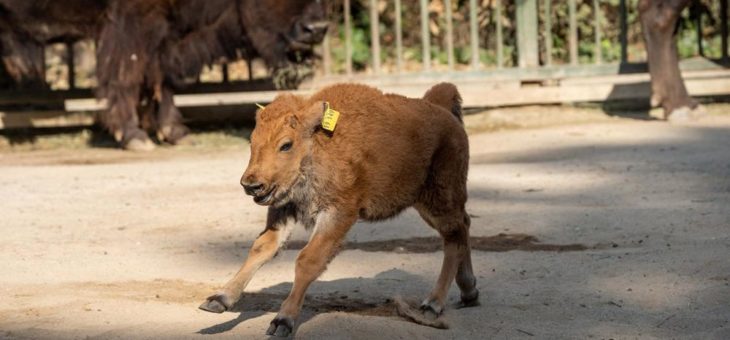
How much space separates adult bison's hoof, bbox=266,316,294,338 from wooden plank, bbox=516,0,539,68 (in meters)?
10.8

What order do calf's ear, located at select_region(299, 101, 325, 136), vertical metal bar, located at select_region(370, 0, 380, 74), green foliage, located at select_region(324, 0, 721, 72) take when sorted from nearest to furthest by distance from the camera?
calf's ear, located at select_region(299, 101, 325, 136) → vertical metal bar, located at select_region(370, 0, 380, 74) → green foliage, located at select_region(324, 0, 721, 72)

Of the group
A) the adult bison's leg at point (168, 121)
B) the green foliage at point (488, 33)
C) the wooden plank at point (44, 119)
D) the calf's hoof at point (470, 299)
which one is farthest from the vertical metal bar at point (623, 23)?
the calf's hoof at point (470, 299)

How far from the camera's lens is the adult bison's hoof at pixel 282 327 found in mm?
5121

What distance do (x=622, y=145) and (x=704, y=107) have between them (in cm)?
302

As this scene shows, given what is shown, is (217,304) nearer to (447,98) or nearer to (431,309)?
(431,309)

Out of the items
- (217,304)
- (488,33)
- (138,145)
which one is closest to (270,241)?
(217,304)

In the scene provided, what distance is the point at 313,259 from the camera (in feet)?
17.4

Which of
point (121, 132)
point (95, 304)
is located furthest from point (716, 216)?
point (121, 132)

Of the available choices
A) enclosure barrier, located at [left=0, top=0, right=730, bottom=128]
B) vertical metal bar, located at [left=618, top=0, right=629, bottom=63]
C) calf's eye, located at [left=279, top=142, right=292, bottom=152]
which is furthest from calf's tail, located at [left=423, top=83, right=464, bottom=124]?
vertical metal bar, located at [left=618, top=0, right=629, bottom=63]

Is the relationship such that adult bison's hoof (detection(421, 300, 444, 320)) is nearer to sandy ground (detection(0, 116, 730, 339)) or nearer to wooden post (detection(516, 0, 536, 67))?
sandy ground (detection(0, 116, 730, 339))

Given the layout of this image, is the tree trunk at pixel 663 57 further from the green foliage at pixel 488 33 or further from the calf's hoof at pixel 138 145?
the calf's hoof at pixel 138 145

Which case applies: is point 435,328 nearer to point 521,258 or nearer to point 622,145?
point 521,258

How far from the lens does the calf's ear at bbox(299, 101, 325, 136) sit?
538 cm

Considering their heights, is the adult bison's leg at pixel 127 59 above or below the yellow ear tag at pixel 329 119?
below
